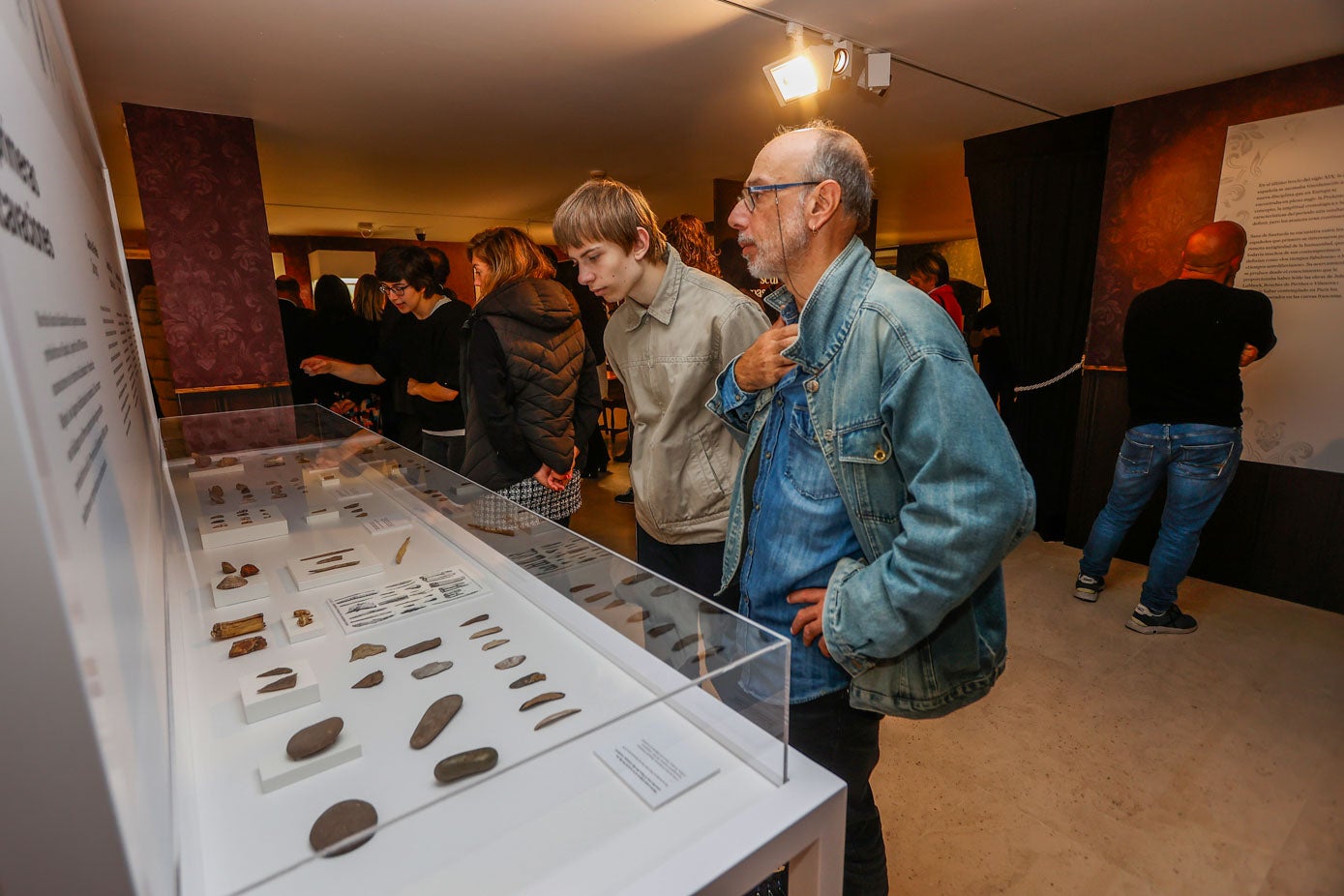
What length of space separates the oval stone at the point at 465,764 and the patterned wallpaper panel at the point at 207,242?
12.2ft

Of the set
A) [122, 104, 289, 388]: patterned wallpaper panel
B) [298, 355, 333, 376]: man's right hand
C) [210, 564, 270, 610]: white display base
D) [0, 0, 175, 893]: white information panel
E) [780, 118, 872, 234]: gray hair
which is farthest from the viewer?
[298, 355, 333, 376]: man's right hand

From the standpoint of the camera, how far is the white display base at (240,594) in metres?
1.28

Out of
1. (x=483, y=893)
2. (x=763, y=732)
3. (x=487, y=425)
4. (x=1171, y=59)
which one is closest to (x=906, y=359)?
(x=763, y=732)

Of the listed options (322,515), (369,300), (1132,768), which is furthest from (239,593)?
(369,300)

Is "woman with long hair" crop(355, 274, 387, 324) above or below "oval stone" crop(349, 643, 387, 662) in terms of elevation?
above

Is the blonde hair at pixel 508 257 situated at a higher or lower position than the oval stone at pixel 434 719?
higher

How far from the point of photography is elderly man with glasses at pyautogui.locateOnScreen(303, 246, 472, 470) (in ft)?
9.05

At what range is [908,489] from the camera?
93cm

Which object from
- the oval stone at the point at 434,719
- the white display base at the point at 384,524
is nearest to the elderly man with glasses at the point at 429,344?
the white display base at the point at 384,524

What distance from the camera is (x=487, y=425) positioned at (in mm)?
2055

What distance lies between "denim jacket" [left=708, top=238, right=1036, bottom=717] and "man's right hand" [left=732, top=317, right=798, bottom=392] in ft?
0.13

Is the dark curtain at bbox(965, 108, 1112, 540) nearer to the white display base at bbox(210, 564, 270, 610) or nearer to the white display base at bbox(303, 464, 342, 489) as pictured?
the white display base at bbox(303, 464, 342, 489)

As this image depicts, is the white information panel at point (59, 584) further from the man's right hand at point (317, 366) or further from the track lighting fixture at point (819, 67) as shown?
the man's right hand at point (317, 366)

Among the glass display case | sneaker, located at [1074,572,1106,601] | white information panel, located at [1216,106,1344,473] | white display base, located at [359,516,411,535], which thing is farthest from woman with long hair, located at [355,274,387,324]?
white information panel, located at [1216,106,1344,473]
